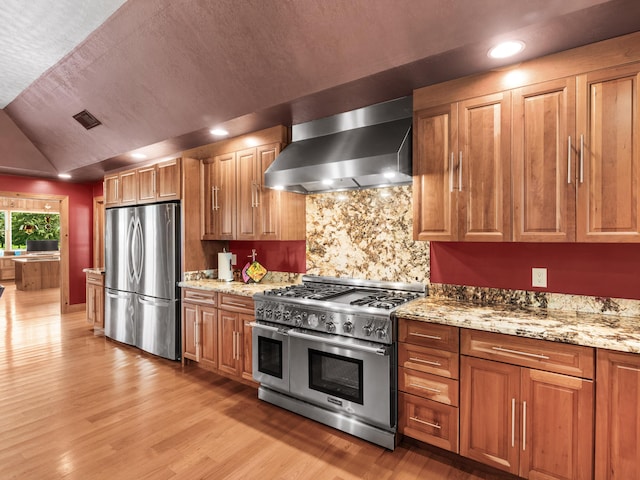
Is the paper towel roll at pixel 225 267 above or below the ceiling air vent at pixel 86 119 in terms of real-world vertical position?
below

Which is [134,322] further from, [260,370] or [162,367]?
A: [260,370]

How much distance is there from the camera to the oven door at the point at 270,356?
2.87m

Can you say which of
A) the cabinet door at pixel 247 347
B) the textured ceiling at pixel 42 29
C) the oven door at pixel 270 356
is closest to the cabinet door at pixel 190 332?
the cabinet door at pixel 247 347

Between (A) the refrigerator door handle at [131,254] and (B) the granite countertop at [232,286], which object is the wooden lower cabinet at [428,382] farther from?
(A) the refrigerator door handle at [131,254]

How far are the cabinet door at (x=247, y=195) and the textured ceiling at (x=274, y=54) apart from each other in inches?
11.1

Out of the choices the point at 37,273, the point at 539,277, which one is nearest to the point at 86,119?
the point at 539,277

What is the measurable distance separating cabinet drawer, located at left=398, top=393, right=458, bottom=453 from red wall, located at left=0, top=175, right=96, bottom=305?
22.3 ft

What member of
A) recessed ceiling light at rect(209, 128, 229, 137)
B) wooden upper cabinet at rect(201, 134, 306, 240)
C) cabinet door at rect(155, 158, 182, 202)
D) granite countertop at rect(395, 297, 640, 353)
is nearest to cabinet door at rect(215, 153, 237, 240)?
wooden upper cabinet at rect(201, 134, 306, 240)

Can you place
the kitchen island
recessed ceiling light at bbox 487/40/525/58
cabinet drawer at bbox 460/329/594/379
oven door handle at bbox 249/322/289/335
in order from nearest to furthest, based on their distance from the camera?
cabinet drawer at bbox 460/329/594/379 < recessed ceiling light at bbox 487/40/525/58 < oven door handle at bbox 249/322/289/335 < the kitchen island

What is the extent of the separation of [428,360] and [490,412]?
0.43 metres

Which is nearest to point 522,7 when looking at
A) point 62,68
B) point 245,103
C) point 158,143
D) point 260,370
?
point 245,103

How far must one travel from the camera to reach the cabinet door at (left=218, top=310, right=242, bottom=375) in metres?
3.37

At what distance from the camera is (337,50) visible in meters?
2.23

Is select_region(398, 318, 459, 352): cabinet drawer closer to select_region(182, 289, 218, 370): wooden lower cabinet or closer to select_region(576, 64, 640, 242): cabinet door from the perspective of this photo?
select_region(576, 64, 640, 242): cabinet door
